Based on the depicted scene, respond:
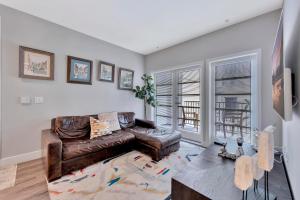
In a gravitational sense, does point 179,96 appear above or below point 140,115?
above

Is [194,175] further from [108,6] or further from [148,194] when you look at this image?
[108,6]

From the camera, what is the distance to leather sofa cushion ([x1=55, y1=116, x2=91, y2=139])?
250 centimetres

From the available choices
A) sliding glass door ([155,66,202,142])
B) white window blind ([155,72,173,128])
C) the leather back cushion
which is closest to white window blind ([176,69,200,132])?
sliding glass door ([155,66,202,142])

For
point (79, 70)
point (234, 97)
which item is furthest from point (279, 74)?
point (79, 70)

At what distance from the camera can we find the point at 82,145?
2.22 m

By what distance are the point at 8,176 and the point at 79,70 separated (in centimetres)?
218

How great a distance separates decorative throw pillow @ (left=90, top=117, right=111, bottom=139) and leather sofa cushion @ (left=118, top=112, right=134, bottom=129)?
58 centimetres

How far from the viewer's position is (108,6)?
224 cm

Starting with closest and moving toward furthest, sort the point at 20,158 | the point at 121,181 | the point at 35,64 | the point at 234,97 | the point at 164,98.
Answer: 1. the point at 121,181
2. the point at 20,158
3. the point at 35,64
4. the point at 234,97
5. the point at 164,98

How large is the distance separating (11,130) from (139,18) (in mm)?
3066

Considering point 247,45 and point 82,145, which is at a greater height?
point 247,45

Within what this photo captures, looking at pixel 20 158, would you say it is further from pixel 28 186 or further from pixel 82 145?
pixel 82 145

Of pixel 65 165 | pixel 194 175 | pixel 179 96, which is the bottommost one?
pixel 65 165

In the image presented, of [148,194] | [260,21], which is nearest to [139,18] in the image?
[260,21]
